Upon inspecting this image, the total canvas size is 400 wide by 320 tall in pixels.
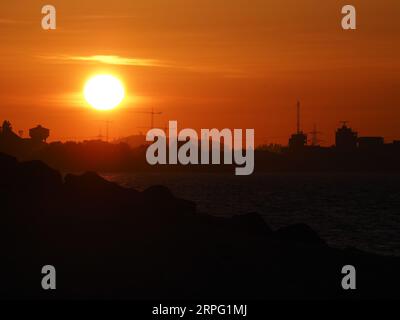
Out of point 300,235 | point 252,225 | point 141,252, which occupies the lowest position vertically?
point 141,252

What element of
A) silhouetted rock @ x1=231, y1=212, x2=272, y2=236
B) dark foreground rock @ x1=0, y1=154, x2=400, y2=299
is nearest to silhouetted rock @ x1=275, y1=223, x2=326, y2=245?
silhouetted rock @ x1=231, y1=212, x2=272, y2=236

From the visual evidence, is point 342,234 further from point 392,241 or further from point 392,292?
point 392,292

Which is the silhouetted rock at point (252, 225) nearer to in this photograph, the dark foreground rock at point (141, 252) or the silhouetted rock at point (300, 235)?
the dark foreground rock at point (141, 252)

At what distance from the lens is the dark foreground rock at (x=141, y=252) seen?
116 ft

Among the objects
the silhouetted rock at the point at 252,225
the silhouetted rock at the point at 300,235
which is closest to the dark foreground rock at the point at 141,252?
the silhouetted rock at the point at 252,225

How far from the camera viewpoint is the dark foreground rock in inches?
1388

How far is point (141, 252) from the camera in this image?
37.7 m

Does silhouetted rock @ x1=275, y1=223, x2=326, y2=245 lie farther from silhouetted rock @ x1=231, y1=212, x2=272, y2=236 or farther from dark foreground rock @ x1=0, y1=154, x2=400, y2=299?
dark foreground rock @ x1=0, y1=154, x2=400, y2=299

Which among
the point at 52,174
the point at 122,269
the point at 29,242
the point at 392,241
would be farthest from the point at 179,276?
the point at 392,241

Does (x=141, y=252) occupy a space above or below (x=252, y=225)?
below

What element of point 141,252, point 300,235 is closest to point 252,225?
point 300,235

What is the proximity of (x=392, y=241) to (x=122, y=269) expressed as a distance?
47.9 m

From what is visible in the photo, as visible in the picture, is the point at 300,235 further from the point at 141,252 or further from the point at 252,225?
the point at 141,252

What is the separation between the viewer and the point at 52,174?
4528 centimetres
